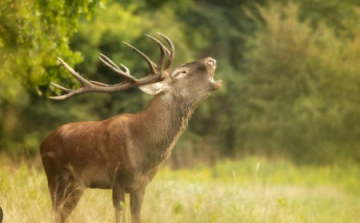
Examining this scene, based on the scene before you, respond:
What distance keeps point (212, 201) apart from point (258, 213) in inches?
29.8

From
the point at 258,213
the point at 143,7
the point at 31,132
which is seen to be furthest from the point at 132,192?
the point at 143,7

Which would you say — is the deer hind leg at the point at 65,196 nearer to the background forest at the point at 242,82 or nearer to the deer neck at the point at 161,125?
the deer neck at the point at 161,125

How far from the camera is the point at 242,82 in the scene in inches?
1323

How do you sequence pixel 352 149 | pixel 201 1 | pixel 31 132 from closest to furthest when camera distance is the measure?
pixel 31 132
pixel 352 149
pixel 201 1

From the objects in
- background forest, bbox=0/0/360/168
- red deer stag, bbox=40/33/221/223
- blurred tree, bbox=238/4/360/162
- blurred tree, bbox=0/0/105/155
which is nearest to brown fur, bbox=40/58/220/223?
red deer stag, bbox=40/33/221/223

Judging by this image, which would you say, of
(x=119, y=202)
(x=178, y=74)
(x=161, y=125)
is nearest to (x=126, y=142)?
(x=161, y=125)

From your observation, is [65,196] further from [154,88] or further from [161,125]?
[154,88]

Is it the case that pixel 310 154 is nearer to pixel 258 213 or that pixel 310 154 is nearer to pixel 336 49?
pixel 336 49

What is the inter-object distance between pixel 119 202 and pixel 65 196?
79 centimetres

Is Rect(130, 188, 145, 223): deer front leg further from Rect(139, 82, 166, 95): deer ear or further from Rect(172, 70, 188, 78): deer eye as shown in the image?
Rect(172, 70, 188, 78): deer eye

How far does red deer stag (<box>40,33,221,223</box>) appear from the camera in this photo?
9.72 metres

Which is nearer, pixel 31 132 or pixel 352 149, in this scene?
pixel 31 132

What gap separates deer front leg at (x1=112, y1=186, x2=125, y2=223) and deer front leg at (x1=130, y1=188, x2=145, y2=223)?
0.68 feet

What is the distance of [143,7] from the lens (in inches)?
1294
